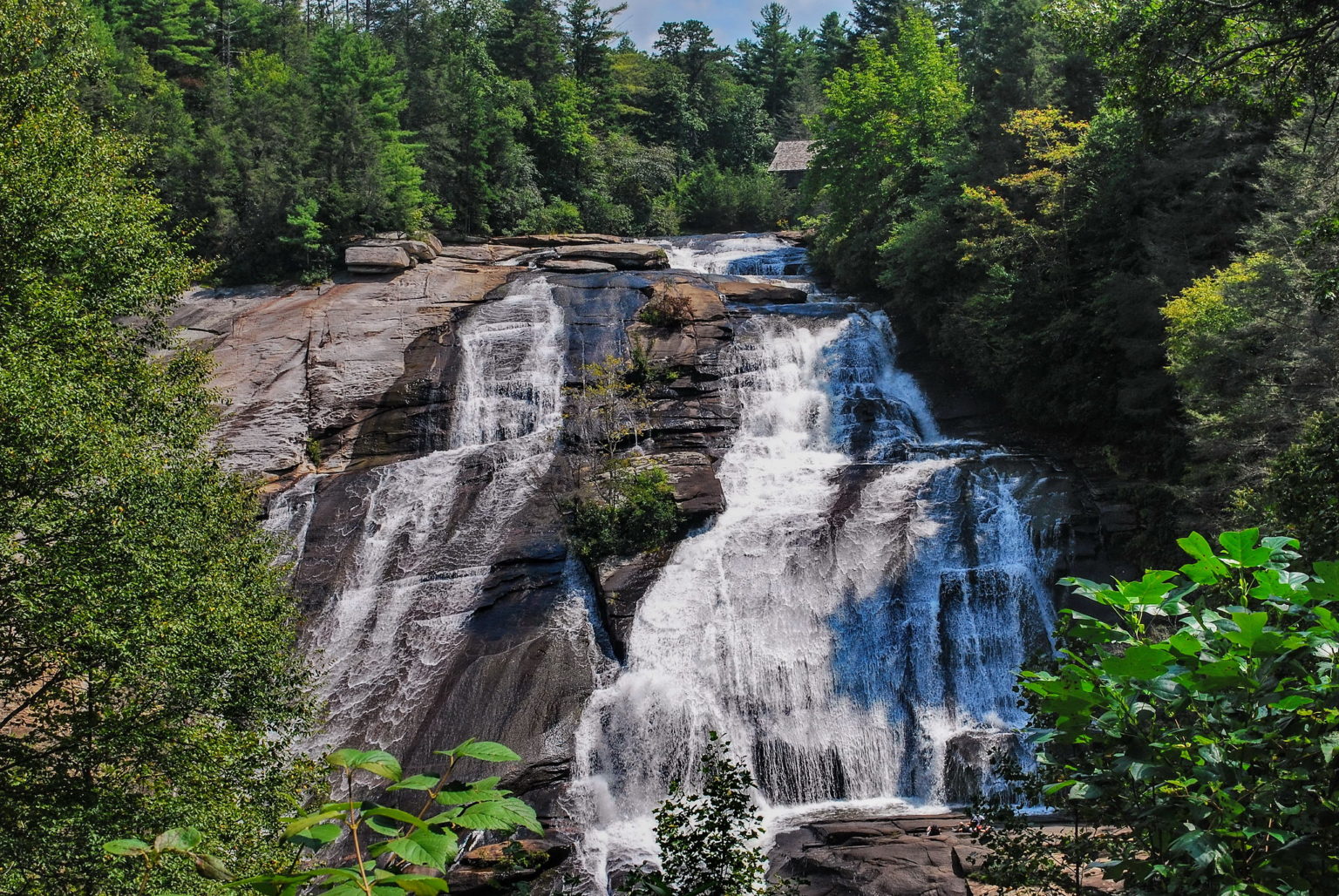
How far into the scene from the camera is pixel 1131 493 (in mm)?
17250

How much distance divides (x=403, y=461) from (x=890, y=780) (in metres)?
12.3

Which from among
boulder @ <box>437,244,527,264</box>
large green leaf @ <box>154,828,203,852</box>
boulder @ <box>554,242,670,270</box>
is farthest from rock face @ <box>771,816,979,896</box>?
boulder @ <box>437,244,527,264</box>

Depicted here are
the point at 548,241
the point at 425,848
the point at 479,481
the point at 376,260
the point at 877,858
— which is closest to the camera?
the point at 425,848

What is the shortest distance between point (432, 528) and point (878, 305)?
1402 centimetres

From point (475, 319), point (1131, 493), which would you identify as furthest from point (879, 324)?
point (475, 319)

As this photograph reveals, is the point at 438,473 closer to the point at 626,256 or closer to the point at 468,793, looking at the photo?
the point at 626,256

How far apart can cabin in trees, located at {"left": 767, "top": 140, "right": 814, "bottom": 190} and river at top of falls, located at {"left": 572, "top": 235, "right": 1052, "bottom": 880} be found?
3430cm

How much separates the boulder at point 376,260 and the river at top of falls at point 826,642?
14135mm

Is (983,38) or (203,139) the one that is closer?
(983,38)

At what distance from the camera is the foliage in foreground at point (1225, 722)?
2555mm

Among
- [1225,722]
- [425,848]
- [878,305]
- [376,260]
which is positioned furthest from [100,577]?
[878,305]

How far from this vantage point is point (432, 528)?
749 inches

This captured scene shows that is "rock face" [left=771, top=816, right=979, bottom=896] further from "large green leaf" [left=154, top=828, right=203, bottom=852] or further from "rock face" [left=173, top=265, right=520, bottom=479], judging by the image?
"rock face" [left=173, top=265, right=520, bottom=479]

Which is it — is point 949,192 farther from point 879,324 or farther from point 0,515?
point 0,515
